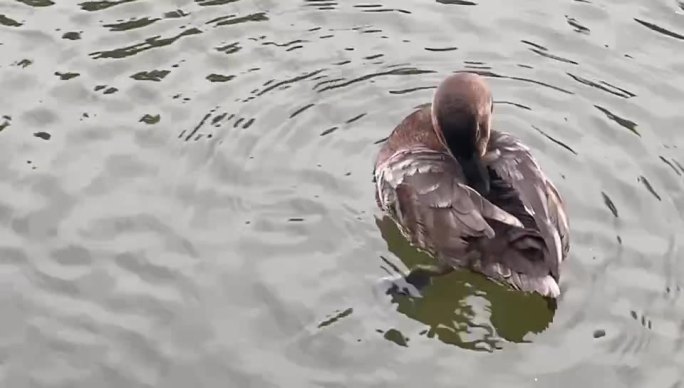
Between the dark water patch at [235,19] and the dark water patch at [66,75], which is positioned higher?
the dark water patch at [235,19]

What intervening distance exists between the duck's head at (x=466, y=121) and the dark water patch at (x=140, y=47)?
279cm

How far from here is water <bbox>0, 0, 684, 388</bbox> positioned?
25.1 feet

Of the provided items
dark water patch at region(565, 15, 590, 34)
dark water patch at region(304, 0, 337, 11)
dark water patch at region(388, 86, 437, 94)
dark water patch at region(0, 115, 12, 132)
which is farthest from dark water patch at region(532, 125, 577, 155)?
dark water patch at region(0, 115, 12, 132)

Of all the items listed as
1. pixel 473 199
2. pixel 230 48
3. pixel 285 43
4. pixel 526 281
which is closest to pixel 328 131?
pixel 285 43

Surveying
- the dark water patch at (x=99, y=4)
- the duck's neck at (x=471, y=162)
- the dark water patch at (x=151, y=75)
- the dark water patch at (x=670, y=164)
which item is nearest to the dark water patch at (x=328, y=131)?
the duck's neck at (x=471, y=162)

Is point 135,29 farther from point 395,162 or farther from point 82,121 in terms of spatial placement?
point 395,162

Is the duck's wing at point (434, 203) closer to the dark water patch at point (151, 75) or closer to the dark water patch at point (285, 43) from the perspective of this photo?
the dark water patch at point (285, 43)

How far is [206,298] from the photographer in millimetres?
8016

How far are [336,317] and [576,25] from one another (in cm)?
414

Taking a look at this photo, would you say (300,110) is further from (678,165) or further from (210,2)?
(678,165)

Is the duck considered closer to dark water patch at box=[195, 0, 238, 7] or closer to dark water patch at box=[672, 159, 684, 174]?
dark water patch at box=[672, 159, 684, 174]

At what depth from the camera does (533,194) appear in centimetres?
803

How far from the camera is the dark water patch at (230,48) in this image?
10.3m

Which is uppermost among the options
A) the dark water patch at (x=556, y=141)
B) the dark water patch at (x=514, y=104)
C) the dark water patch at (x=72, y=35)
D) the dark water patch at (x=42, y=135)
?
the dark water patch at (x=514, y=104)
